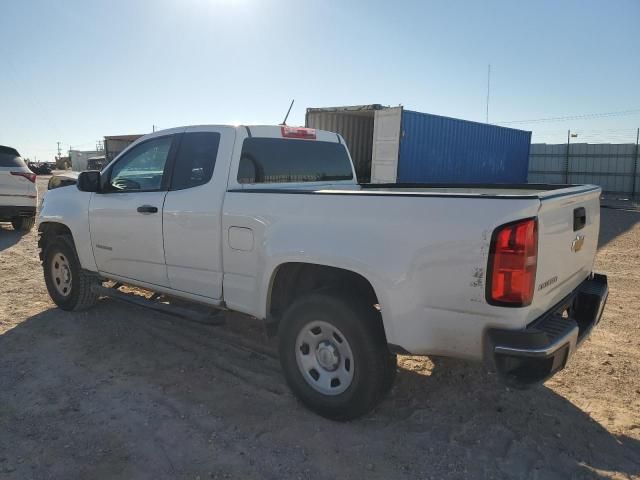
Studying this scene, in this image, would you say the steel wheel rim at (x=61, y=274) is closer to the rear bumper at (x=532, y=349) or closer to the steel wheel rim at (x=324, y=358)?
the steel wheel rim at (x=324, y=358)

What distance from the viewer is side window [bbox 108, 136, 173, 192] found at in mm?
4301

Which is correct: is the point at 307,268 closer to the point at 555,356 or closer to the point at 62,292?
the point at 555,356

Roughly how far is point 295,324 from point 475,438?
4.24ft

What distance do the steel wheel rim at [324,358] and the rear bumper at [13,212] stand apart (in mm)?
9193

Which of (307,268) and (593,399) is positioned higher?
(307,268)

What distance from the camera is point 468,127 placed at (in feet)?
53.5

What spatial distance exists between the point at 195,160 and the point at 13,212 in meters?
8.08

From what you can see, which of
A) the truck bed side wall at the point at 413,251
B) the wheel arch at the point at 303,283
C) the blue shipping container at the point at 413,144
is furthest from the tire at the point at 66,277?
the blue shipping container at the point at 413,144

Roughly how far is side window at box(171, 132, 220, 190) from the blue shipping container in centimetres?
918

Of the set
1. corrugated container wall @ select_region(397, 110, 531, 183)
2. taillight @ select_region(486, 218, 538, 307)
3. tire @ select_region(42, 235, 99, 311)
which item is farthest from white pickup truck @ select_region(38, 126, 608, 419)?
corrugated container wall @ select_region(397, 110, 531, 183)

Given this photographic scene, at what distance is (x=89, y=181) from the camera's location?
15.1 feet

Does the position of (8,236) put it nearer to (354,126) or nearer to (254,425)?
(354,126)

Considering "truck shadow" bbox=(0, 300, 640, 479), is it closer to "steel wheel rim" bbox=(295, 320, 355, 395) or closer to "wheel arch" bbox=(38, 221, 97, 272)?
"steel wheel rim" bbox=(295, 320, 355, 395)

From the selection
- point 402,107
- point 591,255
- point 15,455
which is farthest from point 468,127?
point 15,455
